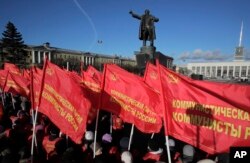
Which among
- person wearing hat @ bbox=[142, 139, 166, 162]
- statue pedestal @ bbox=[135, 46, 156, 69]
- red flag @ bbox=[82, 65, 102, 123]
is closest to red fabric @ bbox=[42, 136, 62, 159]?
red flag @ bbox=[82, 65, 102, 123]

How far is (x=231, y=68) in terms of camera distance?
4195 inches

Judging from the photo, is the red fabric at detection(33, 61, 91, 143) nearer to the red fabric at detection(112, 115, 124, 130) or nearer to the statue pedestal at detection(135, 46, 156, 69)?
the red fabric at detection(112, 115, 124, 130)

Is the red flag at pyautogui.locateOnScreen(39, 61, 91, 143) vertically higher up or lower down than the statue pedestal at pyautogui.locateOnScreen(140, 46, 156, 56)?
lower down

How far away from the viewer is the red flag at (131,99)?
5027mm

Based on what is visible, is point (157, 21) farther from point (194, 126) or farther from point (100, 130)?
point (194, 126)

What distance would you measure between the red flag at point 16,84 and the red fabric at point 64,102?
3.08 metres

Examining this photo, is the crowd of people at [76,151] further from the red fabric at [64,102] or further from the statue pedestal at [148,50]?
the statue pedestal at [148,50]

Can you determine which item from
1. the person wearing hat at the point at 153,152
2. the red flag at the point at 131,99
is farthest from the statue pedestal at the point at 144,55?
the person wearing hat at the point at 153,152

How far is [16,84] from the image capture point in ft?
27.0

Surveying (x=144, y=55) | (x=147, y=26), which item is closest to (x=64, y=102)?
(x=144, y=55)

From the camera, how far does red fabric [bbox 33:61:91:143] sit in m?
4.58

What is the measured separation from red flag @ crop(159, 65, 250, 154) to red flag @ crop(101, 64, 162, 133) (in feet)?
3.17

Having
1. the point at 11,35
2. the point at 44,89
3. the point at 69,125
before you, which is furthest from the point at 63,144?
the point at 11,35

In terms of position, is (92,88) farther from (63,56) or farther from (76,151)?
(63,56)
